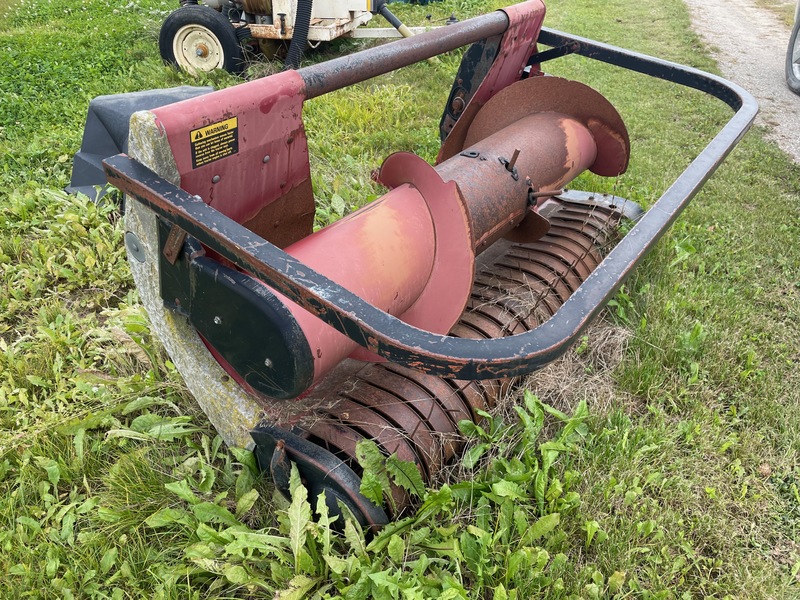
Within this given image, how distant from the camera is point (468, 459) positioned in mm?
2012

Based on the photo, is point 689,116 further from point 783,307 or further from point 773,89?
point 783,307

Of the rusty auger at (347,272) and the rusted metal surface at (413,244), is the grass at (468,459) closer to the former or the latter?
the rusty auger at (347,272)

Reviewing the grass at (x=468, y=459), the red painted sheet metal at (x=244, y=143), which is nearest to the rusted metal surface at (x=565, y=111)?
the grass at (x=468, y=459)

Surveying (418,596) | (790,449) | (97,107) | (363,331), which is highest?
(363,331)

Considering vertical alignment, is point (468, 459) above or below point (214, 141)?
below

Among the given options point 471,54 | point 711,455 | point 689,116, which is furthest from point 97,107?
point 689,116

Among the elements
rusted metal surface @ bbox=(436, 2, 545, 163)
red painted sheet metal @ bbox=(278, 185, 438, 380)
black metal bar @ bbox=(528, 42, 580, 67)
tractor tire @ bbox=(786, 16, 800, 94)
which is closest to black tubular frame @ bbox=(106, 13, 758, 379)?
red painted sheet metal @ bbox=(278, 185, 438, 380)

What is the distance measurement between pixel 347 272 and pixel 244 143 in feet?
1.50

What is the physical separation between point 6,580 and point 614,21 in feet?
35.7

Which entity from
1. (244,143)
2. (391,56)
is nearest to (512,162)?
(391,56)

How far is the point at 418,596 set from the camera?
1.62m

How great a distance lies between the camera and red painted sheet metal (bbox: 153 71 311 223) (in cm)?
161

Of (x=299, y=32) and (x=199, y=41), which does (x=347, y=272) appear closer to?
(x=299, y=32)

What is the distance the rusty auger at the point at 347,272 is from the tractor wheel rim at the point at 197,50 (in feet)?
13.8
